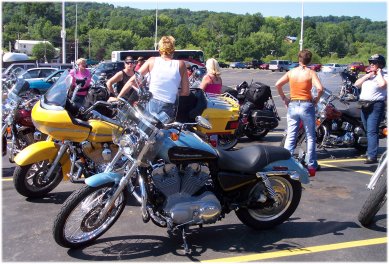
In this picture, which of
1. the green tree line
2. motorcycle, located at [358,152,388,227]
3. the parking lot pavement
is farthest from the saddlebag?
the green tree line

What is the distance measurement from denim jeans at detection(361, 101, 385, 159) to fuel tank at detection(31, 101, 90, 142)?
4872 millimetres

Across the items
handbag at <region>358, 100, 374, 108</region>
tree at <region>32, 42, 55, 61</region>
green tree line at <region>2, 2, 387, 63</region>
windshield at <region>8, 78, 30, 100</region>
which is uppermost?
green tree line at <region>2, 2, 387, 63</region>

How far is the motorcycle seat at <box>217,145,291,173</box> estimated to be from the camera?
177 inches

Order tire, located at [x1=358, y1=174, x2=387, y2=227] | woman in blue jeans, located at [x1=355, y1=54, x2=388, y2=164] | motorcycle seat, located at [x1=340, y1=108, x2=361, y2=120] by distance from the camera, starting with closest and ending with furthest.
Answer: tire, located at [x1=358, y1=174, x2=387, y2=227], woman in blue jeans, located at [x1=355, y1=54, x2=388, y2=164], motorcycle seat, located at [x1=340, y1=108, x2=361, y2=120]

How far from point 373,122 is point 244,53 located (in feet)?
291

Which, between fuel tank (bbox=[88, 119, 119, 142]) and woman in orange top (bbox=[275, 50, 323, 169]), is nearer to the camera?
fuel tank (bbox=[88, 119, 119, 142])

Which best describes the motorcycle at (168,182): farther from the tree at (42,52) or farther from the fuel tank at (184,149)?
the tree at (42,52)

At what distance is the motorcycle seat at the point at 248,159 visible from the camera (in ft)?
14.8

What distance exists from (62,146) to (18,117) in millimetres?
1682

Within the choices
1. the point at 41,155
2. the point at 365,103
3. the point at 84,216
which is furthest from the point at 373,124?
the point at 84,216

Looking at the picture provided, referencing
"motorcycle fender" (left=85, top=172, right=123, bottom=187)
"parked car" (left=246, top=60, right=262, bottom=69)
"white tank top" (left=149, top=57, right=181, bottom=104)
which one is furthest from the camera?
"parked car" (left=246, top=60, right=262, bottom=69)

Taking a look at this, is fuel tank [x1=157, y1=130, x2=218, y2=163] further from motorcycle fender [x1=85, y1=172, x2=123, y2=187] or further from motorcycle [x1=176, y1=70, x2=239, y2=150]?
motorcycle [x1=176, y1=70, x2=239, y2=150]

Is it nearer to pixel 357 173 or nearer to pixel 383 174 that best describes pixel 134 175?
pixel 383 174

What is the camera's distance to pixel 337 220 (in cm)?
521
